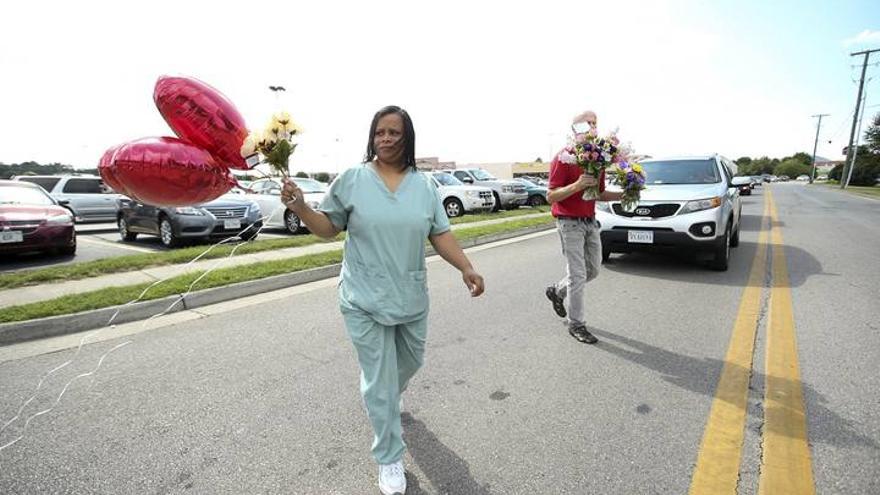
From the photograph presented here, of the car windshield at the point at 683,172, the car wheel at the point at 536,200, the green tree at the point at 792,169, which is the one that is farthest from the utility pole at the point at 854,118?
the green tree at the point at 792,169

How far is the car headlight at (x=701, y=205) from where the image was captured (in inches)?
254

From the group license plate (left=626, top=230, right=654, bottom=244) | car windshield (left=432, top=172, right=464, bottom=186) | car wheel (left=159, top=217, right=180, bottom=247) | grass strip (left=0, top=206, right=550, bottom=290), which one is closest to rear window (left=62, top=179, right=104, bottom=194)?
car wheel (left=159, top=217, right=180, bottom=247)

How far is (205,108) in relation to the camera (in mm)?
2375

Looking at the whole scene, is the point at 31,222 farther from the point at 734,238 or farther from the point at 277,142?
the point at 734,238

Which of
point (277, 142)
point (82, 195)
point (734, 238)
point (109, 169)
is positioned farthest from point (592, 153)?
point (82, 195)

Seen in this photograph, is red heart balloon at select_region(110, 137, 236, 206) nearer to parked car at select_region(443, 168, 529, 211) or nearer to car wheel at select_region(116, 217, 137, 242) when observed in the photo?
car wheel at select_region(116, 217, 137, 242)

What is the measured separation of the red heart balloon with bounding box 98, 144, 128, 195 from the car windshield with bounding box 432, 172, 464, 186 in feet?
49.4

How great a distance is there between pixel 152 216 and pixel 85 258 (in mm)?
1706

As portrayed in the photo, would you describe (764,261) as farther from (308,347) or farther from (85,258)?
(85,258)

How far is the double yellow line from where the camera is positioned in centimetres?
223

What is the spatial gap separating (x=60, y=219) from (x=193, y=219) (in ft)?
7.11

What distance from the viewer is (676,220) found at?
254 inches

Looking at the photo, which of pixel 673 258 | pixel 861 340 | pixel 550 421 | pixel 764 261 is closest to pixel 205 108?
pixel 550 421

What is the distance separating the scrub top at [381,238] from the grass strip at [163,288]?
4171 mm
